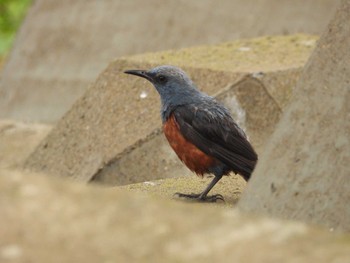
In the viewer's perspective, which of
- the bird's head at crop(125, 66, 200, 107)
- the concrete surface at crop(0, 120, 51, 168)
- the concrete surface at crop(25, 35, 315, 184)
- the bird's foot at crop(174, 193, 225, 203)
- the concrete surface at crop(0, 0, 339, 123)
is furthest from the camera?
the concrete surface at crop(0, 0, 339, 123)

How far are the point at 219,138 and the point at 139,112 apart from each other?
1882 mm

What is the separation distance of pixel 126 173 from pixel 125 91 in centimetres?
76

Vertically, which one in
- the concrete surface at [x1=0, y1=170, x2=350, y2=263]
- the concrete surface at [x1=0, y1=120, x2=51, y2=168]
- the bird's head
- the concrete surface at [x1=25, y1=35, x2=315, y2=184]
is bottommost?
the concrete surface at [x1=0, y1=120, x2=51, y2=168]

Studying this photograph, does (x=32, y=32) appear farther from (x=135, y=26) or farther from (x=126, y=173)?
(x=126, y=173)

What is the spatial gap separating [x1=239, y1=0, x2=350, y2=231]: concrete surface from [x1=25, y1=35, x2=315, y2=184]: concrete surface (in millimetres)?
3061

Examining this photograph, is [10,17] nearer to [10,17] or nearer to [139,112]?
[10,17]

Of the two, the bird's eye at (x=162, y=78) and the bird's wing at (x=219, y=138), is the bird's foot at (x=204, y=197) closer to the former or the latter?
the bird's wing at (x=219, y=138)

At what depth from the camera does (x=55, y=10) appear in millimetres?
11273

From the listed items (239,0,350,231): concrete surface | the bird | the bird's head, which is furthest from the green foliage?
(239,0,350,231): concrete surface

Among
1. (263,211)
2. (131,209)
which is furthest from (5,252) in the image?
(263,211)

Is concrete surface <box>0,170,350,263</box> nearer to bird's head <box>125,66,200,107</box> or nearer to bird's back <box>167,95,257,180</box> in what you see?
bird's back <box>167,95,257,180</box>

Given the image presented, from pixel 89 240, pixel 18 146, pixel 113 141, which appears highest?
pixel 89 240

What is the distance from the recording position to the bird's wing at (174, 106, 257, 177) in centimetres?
592

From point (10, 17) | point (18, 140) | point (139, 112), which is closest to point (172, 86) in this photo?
point (139, 112)
